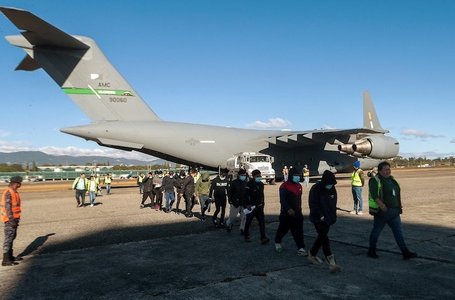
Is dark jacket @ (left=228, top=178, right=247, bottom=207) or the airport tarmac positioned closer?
the airport tarmac

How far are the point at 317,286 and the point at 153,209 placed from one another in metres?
11.8

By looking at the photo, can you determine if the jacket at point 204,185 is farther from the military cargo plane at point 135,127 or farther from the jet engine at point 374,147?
the jet engine at point 374,147

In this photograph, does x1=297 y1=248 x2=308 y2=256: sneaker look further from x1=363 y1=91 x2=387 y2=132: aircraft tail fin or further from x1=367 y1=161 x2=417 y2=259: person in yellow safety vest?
x1=363 y1=91 x2=387 y2=132: aircraft tail fin

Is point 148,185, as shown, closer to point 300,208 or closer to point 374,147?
point 300,208

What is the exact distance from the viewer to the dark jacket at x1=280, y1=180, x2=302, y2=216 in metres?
7.64

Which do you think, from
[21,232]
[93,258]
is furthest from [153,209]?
[93,258]

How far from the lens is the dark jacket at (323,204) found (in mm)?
6666

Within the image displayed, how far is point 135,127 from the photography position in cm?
2383

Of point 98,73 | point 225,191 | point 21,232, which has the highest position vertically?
point 98,73

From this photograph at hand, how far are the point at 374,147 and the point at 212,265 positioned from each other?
76.9 feet

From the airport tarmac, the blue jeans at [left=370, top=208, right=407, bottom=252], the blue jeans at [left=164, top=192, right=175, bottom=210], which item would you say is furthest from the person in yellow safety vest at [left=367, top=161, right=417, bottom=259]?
the blue jeans at [left=164, top=192, right=175, bottom=210]

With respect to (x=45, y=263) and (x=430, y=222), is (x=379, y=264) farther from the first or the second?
(x=45, y=263)

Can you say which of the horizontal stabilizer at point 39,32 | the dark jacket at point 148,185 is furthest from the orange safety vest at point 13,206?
the horizontal stabilizer at point 39,32

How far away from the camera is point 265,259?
7445 mm
